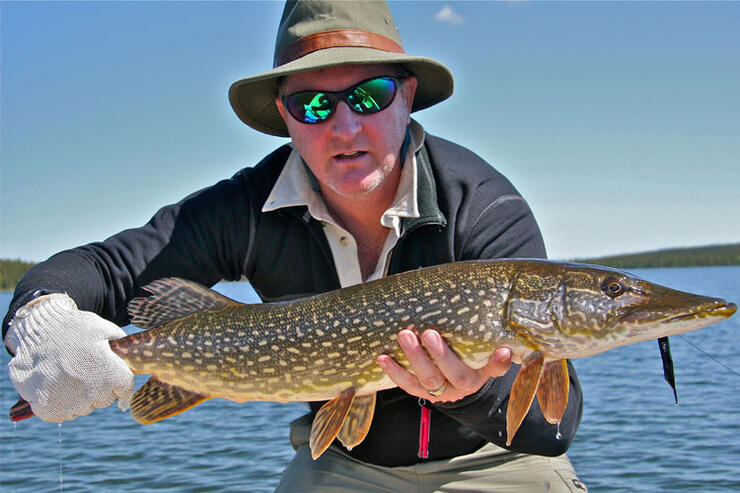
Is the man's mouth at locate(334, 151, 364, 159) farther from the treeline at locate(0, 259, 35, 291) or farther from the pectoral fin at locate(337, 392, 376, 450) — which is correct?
the treeline at locate(0, 259, 35, 291)

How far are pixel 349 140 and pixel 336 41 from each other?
21.7 inches

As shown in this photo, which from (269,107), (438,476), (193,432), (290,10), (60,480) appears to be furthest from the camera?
→ (193,432)

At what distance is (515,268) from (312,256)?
117 cm

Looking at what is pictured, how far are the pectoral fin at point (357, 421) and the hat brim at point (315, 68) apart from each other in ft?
5.07

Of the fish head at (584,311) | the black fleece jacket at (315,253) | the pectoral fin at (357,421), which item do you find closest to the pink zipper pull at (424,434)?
the black fleece jacket at (315,253)

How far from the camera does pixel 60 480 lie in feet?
24.3

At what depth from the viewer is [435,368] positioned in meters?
2.90

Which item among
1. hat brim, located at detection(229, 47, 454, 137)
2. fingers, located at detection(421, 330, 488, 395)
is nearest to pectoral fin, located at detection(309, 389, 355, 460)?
fingers, located at detection(421, 330, 488, 395)

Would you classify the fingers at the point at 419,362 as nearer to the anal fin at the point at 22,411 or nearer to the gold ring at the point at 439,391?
the gold ring at the point at 439,391

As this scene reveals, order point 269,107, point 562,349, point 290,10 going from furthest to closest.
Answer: point 269,107, point 290,10, point 562,349

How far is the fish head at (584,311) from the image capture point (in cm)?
279

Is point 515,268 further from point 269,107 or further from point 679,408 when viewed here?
point 679,408

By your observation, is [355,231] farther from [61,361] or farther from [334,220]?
[61,361]

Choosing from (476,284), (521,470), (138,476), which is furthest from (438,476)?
(138,476)
